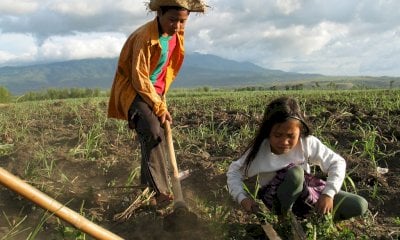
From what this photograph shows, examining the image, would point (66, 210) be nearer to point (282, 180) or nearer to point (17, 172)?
point (282, 180)

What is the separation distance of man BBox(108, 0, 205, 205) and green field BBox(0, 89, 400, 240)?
28 cm

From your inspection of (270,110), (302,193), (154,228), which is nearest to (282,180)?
(302,193)

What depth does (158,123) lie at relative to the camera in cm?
329

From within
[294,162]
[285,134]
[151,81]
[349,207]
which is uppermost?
[151,81]

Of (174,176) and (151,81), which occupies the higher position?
(151,81)

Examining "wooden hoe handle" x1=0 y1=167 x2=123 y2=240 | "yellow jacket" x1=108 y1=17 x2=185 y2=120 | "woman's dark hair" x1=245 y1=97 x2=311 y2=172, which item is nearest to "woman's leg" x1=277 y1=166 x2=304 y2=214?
"woman's dark hair" x1=245 y1=97 x2=311 y2=172

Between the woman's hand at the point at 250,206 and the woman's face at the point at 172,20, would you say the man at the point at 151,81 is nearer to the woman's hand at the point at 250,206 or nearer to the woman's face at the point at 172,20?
the woman's face at the point at 172,20

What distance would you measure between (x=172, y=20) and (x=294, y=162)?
117 cm

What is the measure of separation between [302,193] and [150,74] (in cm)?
133

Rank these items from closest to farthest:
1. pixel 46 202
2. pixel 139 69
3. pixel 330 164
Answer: pixel 46 202
pixel 330 164
pixel 139 69

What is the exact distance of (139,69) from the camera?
3164mm

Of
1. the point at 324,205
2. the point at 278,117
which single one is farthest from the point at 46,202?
the point at 324,205

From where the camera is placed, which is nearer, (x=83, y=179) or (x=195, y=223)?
(x=195, y=223)

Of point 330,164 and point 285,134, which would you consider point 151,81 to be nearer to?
point 285,134
